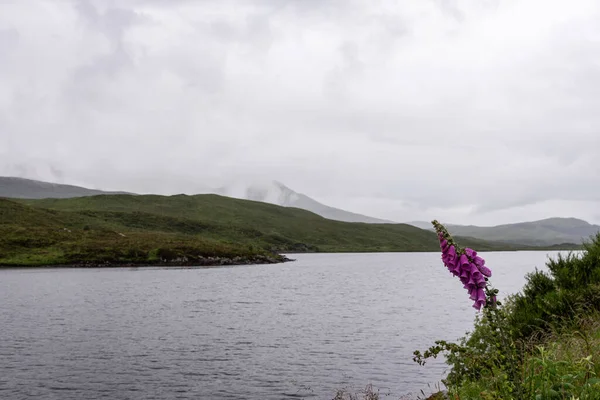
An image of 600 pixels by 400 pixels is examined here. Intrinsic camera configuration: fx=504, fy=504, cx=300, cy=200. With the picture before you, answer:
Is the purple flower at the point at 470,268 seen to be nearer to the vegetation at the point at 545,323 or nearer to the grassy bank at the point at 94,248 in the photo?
the vegetation at the point at 545,323

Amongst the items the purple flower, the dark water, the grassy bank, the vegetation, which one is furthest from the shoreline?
the purple flower

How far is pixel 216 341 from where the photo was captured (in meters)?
33.9

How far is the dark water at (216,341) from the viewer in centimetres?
2364

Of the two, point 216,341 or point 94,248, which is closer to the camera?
point 216,341

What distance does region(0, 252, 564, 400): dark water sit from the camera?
23641 mm

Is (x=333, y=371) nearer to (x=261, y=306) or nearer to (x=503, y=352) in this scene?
(x=503, y=352)

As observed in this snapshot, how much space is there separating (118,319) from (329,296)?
26.5 meters

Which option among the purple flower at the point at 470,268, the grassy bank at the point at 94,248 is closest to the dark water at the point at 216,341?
the purple flower at the point at 470,268

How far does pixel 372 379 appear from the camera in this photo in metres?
24.5

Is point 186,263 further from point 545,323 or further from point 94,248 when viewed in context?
point 545,323

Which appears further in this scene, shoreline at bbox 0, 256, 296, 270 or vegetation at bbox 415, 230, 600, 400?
shoreline at bbox 0, 256, 296, 270

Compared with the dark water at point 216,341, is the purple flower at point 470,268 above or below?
above

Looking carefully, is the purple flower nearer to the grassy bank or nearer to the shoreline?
the shoreline

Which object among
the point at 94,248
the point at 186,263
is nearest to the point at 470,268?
the point at 186,263
